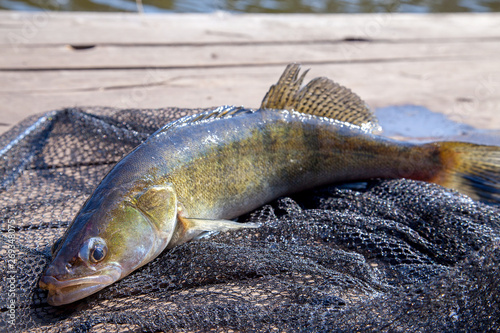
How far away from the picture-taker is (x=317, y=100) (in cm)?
258

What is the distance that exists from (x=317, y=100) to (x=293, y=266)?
1.05 meters

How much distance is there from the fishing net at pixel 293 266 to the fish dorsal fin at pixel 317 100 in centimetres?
39

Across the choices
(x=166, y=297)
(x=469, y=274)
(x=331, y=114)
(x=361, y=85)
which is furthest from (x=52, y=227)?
(x=361, y=85)

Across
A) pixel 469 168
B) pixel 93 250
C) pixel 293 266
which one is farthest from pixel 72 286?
pixel 469 168

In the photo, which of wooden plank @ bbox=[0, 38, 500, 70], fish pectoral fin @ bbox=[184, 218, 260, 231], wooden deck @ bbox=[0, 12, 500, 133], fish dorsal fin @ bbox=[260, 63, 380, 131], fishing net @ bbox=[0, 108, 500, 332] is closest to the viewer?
fishing net @ bbox=[0, 108, 500, 332]

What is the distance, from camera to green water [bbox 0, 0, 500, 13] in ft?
31.7

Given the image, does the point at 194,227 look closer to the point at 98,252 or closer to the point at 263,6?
the point at 98,252

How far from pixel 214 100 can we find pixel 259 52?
1.28 meters

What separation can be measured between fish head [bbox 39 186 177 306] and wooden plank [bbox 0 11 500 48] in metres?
3.19

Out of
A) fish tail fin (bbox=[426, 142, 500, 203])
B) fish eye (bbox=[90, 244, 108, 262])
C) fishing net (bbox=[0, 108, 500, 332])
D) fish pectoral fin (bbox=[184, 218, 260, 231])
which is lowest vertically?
fishing net (bbox=[0, 108, 500, 332])

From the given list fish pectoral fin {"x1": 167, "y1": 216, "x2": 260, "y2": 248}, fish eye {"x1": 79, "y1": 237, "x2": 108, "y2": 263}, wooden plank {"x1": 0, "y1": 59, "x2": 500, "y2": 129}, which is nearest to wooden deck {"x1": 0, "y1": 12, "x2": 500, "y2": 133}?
wooden plank {"x1": 0, "y1": 59, "x2": 500, "y2": 129}

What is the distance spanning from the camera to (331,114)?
261 centimetres

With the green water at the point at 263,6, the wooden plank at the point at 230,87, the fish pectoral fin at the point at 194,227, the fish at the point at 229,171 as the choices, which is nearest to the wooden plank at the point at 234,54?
the wooden plank at the point at 230,87

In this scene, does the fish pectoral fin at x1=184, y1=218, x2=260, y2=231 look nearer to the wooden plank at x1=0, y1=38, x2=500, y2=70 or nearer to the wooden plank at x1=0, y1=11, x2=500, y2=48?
the wooden plank at x1=0, y1=38, x2=500, y2=70
